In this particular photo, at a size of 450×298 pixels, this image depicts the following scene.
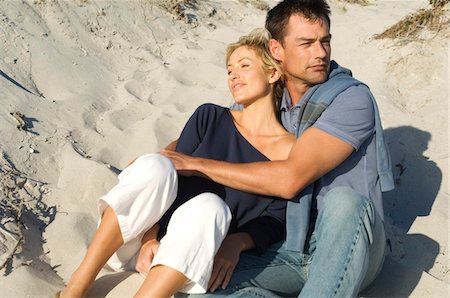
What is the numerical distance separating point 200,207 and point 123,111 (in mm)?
2440

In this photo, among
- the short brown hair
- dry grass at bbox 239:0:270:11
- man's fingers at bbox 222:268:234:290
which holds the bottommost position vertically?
man's fingers at bbox 222:268:234:290

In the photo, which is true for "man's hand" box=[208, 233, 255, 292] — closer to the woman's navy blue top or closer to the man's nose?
A: the woman's navy blue top

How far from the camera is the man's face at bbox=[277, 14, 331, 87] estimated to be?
2.74 metres

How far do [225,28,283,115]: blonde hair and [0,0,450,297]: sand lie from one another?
107 cm

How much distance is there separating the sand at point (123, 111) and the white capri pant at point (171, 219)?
1.16ft

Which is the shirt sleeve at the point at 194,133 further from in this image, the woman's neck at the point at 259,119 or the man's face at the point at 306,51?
the man's face at the point at 306,51

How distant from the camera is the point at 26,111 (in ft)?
12.6

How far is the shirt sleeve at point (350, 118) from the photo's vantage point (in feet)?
7.94

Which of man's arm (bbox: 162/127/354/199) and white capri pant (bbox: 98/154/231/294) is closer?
white capri pant (bbox: 98/154/231/294)

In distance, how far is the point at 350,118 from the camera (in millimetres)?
2439

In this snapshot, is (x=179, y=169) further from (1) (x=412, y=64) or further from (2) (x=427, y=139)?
(1) (x=412, y=64)

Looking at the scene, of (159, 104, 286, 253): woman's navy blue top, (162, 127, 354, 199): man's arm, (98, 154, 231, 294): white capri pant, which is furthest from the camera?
(159, 104, 286, 253): woman's navy blue top

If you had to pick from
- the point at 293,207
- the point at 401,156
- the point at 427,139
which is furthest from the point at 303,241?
the point at 427,139

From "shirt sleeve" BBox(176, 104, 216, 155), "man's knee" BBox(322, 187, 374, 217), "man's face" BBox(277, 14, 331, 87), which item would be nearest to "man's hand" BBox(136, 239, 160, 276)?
"shirt sleeve" BBox(176, 104, 216, 155)
